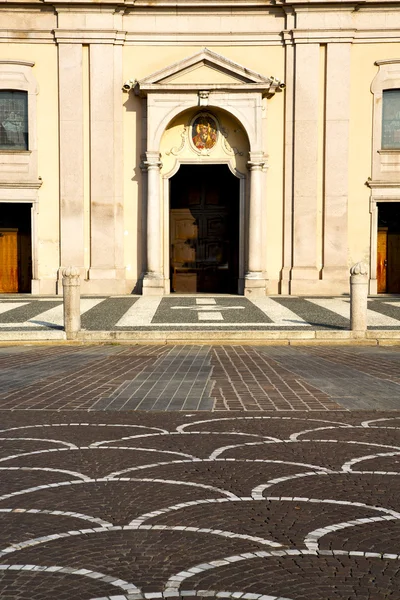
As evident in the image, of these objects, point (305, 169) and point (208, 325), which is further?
point (305, 169)

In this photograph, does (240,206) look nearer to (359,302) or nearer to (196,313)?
(196,313)

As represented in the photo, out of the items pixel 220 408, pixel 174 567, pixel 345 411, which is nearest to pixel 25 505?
pixel 174 567

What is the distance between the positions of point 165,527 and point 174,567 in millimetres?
649

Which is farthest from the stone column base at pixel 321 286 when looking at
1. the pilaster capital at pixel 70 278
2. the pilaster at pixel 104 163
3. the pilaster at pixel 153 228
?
the pilaster capital at pixel 70 278

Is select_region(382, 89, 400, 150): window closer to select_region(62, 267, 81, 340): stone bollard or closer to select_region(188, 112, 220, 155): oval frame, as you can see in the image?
select_region(188, 112, 220, 155): oval frame

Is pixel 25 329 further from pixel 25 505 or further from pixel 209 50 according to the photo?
pixel 209 50

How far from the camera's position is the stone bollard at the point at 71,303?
1545 centimetres

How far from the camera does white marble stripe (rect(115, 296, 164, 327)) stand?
1700 cm

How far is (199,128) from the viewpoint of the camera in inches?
1084

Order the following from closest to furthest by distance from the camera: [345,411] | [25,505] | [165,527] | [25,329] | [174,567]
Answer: [174,567] < [165,527] < [25,505] < [345,411] < [25,329]

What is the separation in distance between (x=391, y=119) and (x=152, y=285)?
32.4ft

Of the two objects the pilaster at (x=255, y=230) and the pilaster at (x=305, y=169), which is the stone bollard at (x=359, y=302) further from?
the pilaster at (x=305, y=169)

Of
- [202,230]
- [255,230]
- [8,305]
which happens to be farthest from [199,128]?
[8,305]

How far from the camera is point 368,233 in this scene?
89.0 feet
